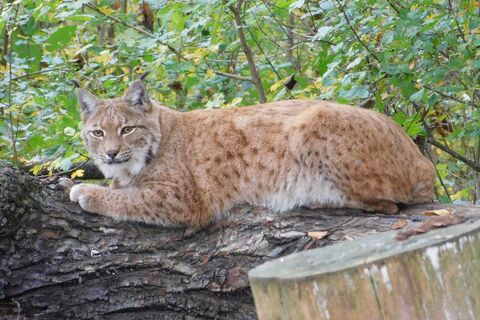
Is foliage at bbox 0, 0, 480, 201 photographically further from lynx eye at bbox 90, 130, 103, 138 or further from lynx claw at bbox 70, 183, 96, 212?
lynx claw at bbox 70, 183, 96, 212

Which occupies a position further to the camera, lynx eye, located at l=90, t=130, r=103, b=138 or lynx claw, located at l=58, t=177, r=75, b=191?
lynx eye, located at l=90, t=130, r=103, b=138

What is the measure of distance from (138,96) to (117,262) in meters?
1.65

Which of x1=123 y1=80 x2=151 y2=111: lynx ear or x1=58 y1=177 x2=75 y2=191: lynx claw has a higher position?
x1=123 y1=80 x2=151 y2=111: lynx ear

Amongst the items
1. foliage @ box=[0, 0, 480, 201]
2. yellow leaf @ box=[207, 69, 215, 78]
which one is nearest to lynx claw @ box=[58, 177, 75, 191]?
foliage @ box=[0, 0, 480, 201]

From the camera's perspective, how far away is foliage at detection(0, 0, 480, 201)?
539 cm

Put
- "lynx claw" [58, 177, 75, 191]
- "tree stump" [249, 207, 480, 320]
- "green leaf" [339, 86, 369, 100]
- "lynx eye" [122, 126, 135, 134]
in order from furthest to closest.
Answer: "lynx eye" [122, 126, 135, 134] → "green leaf" [339, 86, 369, 100] → "lynx claw" [58, 177, 75, 191] → "tree stump" [249, 207, 480, 320]

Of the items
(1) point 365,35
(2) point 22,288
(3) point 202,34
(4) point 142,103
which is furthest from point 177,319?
(3) point 202,34

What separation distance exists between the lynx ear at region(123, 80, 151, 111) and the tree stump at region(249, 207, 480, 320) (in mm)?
3373

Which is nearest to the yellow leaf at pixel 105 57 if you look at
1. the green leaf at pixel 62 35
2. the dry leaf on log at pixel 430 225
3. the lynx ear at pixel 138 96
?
the green leaf at pixel 62 35

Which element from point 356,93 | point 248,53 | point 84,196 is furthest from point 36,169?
point 356,93

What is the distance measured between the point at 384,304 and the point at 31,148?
16.4 feet

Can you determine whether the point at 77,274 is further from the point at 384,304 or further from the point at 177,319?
the point at 384,304

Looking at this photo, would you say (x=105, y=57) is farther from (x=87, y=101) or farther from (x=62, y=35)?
(x=87, y=101)

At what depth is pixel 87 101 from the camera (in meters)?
5.66
